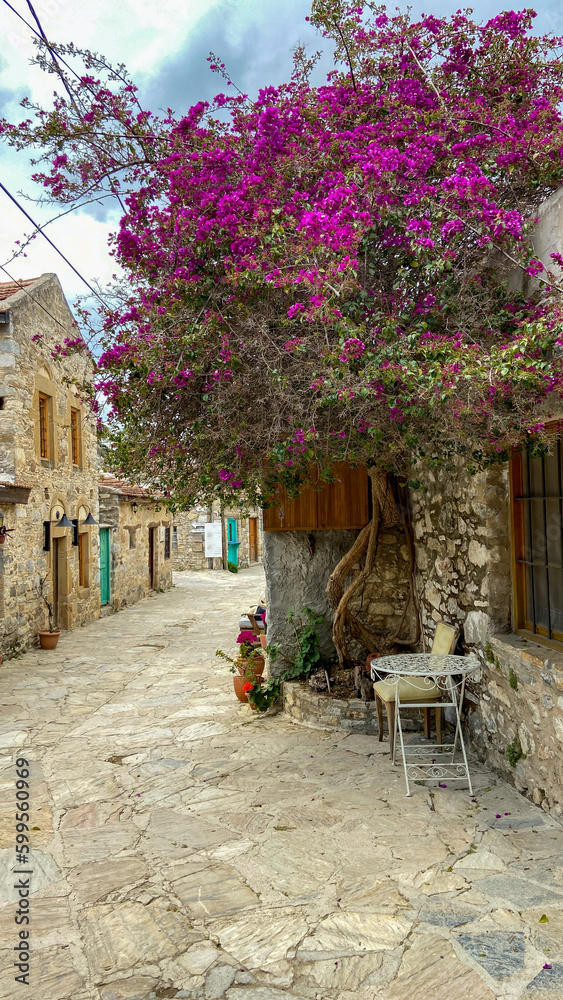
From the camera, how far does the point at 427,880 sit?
2955 mm

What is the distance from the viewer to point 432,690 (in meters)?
4.36

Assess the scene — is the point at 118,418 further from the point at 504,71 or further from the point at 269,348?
the point at 504,71

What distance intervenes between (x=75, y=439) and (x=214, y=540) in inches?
437

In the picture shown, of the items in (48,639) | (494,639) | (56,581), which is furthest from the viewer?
(56,581)

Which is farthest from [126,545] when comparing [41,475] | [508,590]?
[508,590]

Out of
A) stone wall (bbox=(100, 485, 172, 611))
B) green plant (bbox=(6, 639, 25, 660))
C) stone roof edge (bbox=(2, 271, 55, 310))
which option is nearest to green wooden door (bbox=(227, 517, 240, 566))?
stone wall (bbox=(100, 485, 172, 611))

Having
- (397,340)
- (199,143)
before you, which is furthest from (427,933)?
(199,143)

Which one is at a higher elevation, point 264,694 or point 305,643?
point 305,643

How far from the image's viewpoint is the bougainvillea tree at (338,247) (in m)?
3.39

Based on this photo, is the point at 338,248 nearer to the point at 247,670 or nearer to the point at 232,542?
the point at 247,670

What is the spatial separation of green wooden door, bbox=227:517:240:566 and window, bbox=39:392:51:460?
519 inches

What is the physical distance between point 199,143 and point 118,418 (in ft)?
6.17

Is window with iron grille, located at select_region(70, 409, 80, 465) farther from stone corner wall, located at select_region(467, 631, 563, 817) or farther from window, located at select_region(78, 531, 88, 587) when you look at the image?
stone corner wall, located at select_region(467, 631, 563, 817)

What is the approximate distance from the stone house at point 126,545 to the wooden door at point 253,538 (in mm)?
7588
